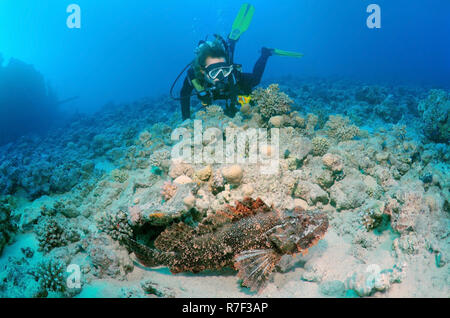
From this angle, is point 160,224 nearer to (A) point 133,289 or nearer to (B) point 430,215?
(A) point 133,289

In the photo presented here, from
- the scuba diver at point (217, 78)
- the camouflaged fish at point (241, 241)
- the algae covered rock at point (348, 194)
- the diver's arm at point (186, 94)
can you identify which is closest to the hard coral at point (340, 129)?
the algae covered rock at point (348, 194)

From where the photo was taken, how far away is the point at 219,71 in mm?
6422

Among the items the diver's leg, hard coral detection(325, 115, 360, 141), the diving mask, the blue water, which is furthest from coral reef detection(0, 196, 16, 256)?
the blue water

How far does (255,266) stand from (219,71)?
5.54 metres

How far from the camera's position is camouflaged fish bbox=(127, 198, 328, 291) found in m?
2.66

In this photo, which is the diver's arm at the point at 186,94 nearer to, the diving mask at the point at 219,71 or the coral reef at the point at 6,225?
the diving mask at the point at 219,71

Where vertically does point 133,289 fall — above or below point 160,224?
below

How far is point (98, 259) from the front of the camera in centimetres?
305

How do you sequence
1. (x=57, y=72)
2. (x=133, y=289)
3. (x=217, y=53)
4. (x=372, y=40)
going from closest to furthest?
1. (x=133, y=289)
2. (x=217, y=53)
3. (x=57, y=72)
4. (x=372, y=40)

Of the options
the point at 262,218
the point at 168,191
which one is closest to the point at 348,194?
the point at 262,218

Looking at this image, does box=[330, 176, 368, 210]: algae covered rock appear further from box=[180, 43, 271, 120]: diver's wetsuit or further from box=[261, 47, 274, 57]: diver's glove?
box=[261, 47, 274, 57]: diver's glove

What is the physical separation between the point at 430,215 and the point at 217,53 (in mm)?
6387

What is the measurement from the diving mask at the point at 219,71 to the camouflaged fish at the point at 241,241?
4747 millimetres
